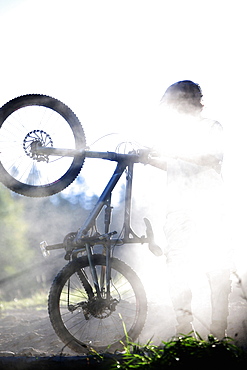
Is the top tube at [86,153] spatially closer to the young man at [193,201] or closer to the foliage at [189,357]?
the young man at [193,201]

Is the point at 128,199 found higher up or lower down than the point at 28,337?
higher up

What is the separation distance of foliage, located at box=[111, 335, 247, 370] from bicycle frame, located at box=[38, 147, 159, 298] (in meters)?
1.94

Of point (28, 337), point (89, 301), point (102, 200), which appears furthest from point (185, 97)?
point (28, 337)

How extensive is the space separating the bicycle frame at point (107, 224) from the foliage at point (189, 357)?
6.37 ft

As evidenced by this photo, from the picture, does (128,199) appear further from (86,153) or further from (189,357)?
(189,357)

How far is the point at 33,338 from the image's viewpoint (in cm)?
547

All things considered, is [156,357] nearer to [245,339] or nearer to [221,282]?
[221,282]

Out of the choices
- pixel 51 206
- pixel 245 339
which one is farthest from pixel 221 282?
pixel 51 206

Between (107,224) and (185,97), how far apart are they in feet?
5.43

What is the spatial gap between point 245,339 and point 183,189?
5.33 ft

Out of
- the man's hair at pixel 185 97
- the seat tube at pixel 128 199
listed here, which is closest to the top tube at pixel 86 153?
the seat tube at pixel 128 199

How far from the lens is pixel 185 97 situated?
142 inches

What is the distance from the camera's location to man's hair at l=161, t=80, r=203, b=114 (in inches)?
142

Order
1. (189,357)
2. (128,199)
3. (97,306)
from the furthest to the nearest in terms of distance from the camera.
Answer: (128,199) → (97,306) → (189,357)
